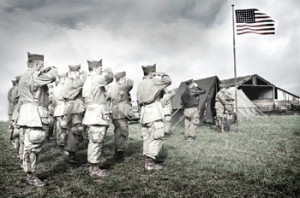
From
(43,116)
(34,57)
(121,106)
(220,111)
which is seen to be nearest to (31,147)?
(43,116)

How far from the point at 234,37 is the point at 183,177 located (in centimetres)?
889

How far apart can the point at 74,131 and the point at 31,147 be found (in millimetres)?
1969

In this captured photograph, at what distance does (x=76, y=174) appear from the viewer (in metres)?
4.88

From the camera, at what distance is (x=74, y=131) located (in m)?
6.12

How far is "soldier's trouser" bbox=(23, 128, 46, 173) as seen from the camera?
4.12 meters

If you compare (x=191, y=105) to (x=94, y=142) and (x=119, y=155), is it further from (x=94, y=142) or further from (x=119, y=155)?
(x=94, y=142)

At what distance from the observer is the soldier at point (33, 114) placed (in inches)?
163

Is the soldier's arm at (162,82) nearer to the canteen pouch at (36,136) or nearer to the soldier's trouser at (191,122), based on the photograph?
the canteen pouch at (36,136)

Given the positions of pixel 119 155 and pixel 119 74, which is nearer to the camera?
pixel 119 155

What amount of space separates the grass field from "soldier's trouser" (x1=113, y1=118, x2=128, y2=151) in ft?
1.29

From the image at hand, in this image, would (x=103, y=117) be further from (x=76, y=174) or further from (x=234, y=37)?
(x=234, y=37)

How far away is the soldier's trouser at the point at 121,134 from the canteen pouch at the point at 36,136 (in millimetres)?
2221

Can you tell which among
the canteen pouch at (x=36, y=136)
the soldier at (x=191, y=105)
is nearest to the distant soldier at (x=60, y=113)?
the canteen pouch at (x=36, y=136)

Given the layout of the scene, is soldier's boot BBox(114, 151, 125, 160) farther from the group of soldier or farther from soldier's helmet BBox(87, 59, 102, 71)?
soldier's helmet BBox(87, 59, 102, 71)
